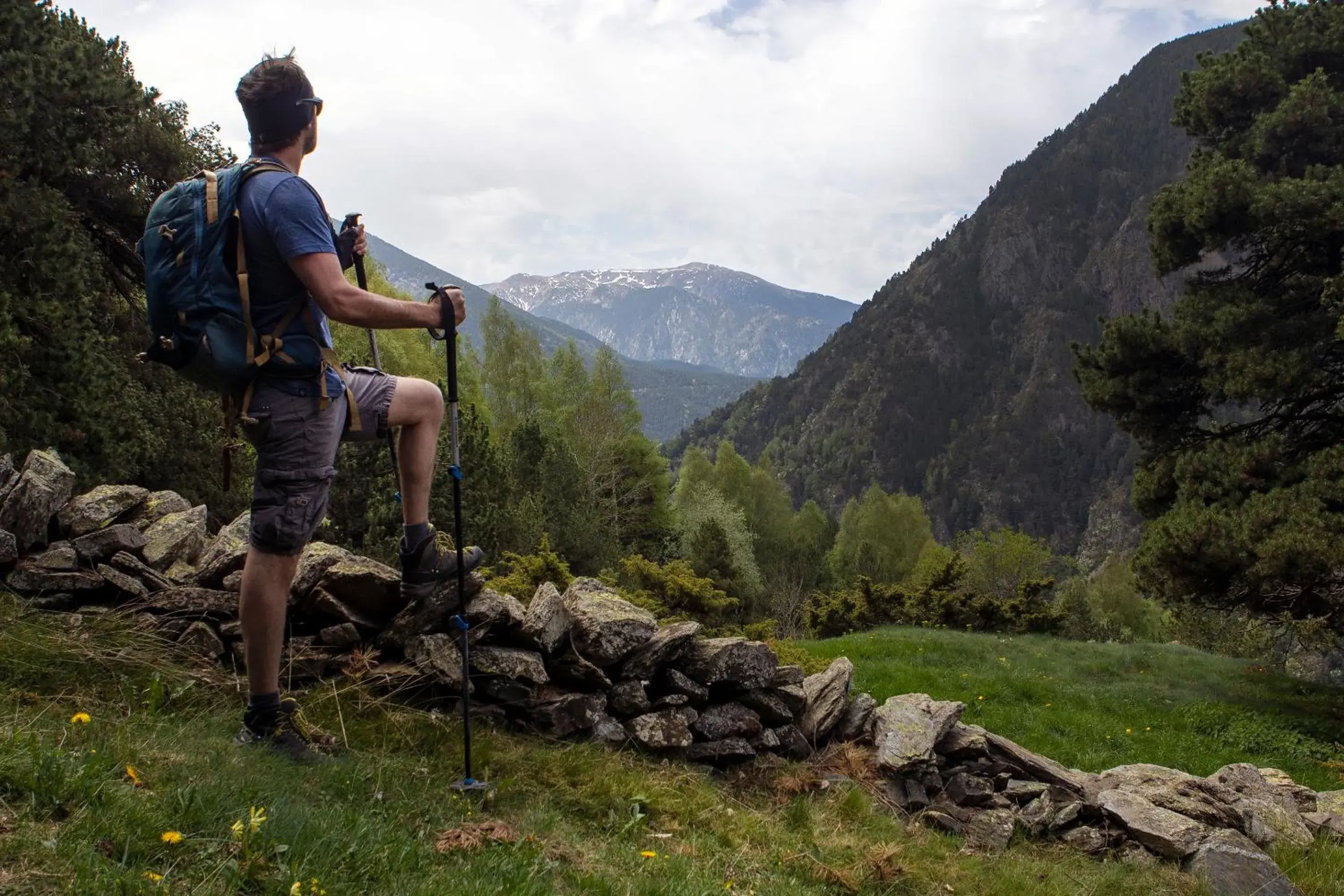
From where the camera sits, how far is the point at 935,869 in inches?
187

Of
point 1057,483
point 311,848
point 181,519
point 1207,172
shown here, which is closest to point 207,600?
point 181,519

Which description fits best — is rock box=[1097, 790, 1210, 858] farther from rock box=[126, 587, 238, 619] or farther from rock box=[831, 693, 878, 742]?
rock box=[126, 587, 238, 619]

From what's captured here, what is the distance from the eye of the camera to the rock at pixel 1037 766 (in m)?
6.84

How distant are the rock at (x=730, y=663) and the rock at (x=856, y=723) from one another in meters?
0.89

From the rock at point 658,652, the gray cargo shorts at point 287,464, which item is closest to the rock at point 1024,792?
the rock at point 658,652

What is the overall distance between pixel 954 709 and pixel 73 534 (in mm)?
6905

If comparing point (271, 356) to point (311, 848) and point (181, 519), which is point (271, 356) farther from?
point (181, 519)

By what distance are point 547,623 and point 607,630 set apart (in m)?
0.48

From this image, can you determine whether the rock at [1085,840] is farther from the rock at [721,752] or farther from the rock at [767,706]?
the rock at [721,752]

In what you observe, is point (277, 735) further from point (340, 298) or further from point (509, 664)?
point (340, 298)

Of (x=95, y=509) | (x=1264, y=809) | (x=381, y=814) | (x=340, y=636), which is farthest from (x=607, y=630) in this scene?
(x=1264, y=809)

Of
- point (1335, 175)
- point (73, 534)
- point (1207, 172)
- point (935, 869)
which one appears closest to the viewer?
point (935, 869)

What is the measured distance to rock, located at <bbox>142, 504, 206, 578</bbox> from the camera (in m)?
5.81

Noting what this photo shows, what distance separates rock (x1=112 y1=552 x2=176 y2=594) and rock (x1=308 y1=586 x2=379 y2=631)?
1.00m
